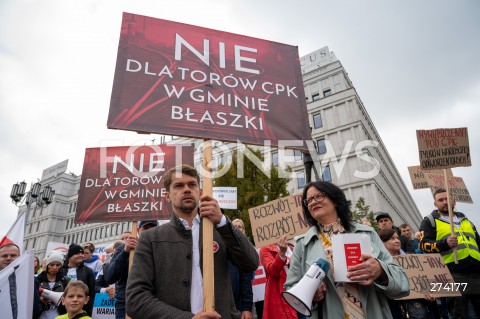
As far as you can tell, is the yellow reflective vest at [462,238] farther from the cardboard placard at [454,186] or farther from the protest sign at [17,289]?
the protest sign at [17,289]

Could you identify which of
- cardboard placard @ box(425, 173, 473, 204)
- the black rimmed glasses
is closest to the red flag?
the black rimmed glasses

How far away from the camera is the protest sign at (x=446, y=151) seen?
5457 mm

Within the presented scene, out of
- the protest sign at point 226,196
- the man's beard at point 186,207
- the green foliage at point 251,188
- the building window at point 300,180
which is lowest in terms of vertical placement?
the man's beard at point 186,207

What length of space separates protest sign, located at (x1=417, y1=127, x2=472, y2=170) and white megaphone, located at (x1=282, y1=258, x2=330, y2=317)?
14.4 feet

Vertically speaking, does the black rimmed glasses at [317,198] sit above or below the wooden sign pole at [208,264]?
above

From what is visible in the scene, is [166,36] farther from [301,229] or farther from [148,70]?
[301,229]

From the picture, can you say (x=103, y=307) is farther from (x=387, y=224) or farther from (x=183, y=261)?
(x=387, y=224)

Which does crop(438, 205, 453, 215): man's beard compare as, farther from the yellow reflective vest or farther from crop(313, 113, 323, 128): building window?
crop(313, 113, 323, 128): building window

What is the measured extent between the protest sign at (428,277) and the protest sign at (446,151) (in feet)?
5.64

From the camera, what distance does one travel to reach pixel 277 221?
5020 mm

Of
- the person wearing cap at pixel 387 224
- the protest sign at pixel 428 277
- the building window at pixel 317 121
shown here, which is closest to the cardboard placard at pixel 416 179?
the person wearing cap at pixel 387 224

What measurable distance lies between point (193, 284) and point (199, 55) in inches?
85.9

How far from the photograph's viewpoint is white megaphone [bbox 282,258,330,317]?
6.38 feet

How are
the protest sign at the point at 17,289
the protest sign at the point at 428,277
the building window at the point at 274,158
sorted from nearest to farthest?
the protest sign at the point at 17,289
the protest sign at the point at 428,277
the building window at the point at 274,158
